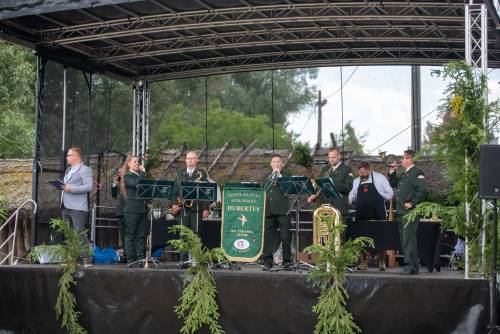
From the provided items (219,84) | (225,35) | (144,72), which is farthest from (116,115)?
(219,84)

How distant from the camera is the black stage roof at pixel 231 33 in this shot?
42.6 feet

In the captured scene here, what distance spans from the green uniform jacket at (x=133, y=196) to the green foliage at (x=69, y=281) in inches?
62.6

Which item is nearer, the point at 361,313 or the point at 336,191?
the point at 361,313

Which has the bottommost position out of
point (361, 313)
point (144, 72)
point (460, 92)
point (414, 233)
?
point (361, 313)

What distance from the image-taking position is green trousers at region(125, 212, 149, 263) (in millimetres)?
12523

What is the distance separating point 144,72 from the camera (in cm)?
1667

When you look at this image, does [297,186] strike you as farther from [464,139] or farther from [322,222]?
[464,139]

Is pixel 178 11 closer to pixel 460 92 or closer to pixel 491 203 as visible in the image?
pixel 460 92

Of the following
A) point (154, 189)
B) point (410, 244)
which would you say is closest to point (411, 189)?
point (410, 244)

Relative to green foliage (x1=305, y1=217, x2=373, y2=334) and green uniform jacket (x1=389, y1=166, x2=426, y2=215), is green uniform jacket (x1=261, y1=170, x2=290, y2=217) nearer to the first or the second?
green uniform jacket (x1=389, y1=166, x2=426, y2=215)

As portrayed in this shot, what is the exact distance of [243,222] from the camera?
11609 mm

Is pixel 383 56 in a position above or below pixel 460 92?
above

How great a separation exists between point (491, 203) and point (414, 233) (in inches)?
69.9

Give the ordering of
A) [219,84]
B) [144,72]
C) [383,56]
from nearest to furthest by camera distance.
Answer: [383,56]
[144,72]
[219,84]
